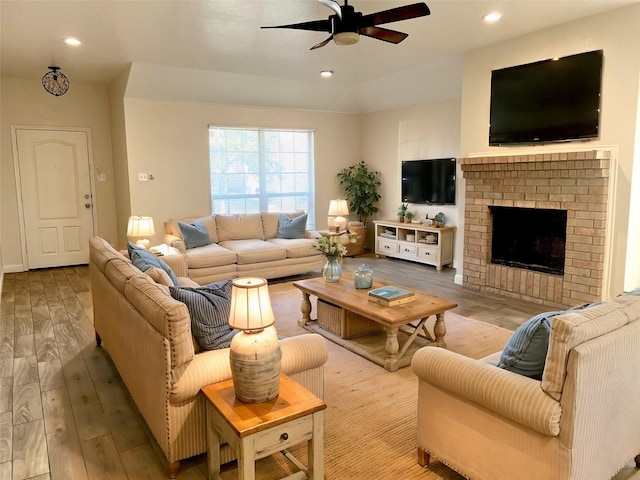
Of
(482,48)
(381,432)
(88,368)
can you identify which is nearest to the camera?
(381,432)

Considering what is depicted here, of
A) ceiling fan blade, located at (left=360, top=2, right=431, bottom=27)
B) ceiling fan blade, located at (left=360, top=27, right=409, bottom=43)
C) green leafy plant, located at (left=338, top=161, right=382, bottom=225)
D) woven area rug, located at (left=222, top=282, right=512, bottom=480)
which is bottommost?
woven area rug, located at (left=222, top=282, right=512, bottom=480)

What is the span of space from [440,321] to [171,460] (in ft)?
7.47

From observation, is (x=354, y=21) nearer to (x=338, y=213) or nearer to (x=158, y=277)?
(x=158, y=277)

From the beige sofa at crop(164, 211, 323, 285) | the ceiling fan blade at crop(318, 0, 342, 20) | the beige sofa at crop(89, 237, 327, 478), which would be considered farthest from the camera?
the beige sofa at crop(164, 211, 323, 285)

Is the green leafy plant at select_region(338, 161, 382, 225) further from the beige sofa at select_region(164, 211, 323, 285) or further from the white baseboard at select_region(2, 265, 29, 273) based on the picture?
the white baseboard at select_region(2, 265, 29, 273)

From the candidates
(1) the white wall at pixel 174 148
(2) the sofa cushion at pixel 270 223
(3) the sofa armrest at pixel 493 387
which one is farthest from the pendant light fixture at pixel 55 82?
(3) the sofa armrest at pixel 493 387

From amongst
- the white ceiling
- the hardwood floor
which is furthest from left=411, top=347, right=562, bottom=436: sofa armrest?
the white ceiling

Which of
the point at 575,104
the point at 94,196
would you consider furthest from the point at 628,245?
the point at 94,196

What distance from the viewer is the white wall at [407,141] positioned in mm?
6649

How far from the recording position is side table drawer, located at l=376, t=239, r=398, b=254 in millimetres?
7350

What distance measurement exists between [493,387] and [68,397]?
2638 mm

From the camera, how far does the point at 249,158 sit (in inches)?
288

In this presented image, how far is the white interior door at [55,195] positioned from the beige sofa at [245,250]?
66.6 inches

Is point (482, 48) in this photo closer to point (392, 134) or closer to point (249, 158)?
point (392, 134)
